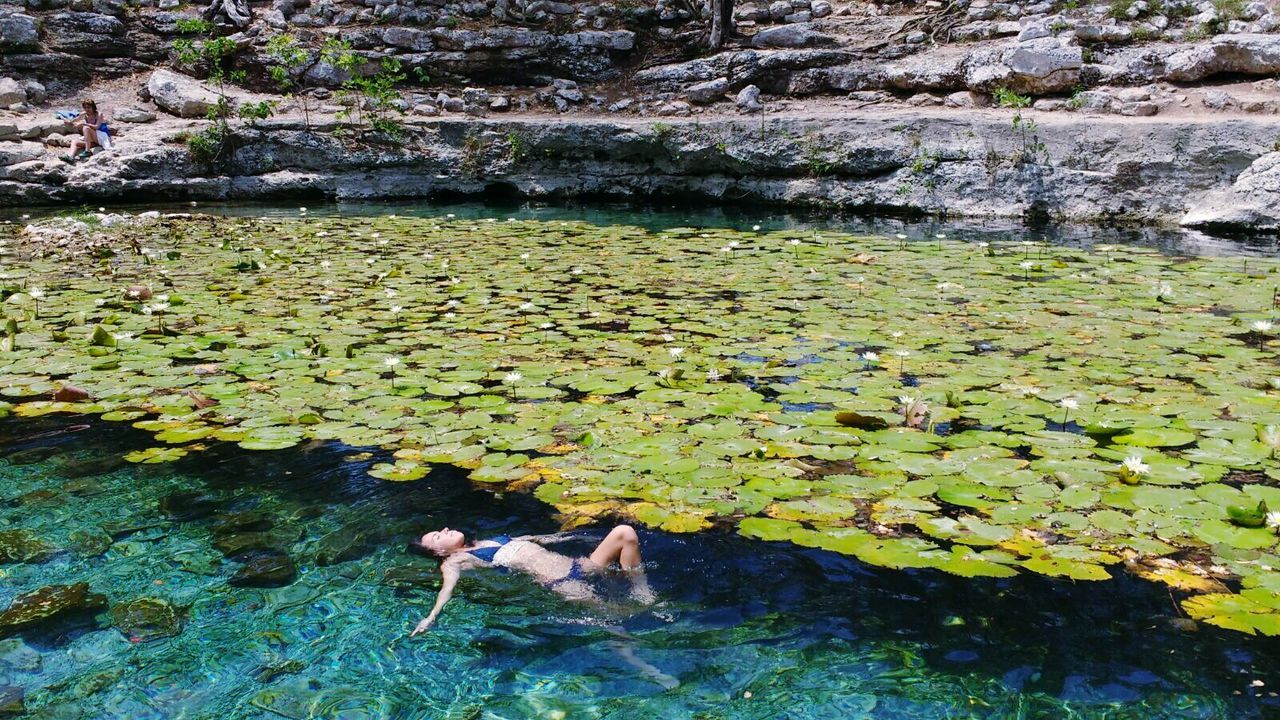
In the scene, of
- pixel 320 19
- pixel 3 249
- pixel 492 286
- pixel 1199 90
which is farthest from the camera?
pixel 320 19

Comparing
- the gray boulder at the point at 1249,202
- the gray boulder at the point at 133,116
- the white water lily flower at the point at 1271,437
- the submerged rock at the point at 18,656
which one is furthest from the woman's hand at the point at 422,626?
the gray boulder at the point at 133,116

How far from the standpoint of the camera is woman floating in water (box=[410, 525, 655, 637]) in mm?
Answer: 2859

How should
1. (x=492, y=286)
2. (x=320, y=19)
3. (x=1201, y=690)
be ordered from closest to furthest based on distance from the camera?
1. (x=1201, y=690)
2. (x=492, y=286)
3. (x=320, y=19)

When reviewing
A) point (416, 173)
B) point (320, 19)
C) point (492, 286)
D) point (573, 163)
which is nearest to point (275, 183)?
point (416, 173)

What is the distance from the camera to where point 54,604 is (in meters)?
2.75

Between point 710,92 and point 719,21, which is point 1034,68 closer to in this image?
point 710,92

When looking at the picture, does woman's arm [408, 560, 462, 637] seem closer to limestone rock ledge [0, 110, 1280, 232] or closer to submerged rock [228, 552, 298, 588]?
submerged rock [228, 552, 298, 588]

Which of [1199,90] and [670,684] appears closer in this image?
[670,684]

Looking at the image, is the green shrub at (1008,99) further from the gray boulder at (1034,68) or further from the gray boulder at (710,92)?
the gray boulder at (710,92)

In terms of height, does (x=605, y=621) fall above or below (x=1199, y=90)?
below

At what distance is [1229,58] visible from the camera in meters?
11.5

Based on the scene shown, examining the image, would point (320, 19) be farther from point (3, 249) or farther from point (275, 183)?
point (3, 249)

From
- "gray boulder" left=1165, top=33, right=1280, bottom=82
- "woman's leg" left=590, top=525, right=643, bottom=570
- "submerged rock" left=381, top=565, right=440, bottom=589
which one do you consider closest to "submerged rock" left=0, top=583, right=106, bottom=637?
"submerged rock" left=381, top=565, right=440, bottom=589

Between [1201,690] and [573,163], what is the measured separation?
1196cm
